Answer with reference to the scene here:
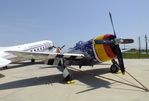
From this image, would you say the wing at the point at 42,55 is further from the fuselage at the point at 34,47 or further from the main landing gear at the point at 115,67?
the fuselage at the point at 34,47

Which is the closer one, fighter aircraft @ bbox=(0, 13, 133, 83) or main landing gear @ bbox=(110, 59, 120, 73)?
fighter aircraft @ bbox=(0, 13, 133, 83)

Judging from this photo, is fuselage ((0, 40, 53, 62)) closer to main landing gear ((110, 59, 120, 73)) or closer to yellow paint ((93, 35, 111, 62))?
main landing gear ((110, 59, 120, 73))

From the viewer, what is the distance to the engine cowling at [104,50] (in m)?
13.3

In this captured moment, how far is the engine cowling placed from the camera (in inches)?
524

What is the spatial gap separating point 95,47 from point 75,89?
3.75m

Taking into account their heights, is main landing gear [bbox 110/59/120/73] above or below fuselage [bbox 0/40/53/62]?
below

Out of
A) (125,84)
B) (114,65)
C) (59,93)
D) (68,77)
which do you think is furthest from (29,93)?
(114,65)

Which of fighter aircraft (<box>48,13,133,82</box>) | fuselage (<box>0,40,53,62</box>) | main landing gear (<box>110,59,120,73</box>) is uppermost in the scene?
fuselage (<box>0,40,53,62</box>)

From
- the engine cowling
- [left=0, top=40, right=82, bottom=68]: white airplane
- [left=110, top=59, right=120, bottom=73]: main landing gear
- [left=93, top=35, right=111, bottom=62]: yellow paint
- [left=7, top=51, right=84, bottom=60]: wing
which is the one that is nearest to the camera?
[left=7, top=51, right=84, bottom=60]: wing

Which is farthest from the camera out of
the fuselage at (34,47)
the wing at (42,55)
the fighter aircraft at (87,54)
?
the fuselage at (34,47)

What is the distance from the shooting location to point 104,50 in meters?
13.5

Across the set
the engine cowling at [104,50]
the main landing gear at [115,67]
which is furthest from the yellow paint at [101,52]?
→ the main landing gear at [115,67]

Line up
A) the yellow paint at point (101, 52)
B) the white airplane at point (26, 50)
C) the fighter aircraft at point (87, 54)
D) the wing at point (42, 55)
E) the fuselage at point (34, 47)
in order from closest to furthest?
the wing at point (42, 55), the fighter aircraft at point (87, 54), the yellow paint at point (101, 52), the white airplane at point (26, 50), the fuselage at point (34, 47)

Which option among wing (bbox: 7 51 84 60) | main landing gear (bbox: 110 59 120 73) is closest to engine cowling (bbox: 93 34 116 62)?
wing (bbox: 7 51 84 60)
